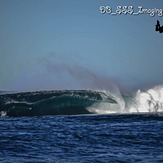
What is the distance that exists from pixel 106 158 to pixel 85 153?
131 cm

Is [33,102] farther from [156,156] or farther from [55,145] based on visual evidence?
[156,156]

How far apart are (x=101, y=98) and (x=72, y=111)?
5.86m

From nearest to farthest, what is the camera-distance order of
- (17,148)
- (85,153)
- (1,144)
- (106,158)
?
(106,158)
(85,153)
(17,148)
(1,144)

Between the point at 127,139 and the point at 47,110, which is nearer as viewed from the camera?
the point at 127,139

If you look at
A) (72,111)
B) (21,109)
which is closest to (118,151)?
(21,109)

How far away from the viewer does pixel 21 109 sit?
4931cm

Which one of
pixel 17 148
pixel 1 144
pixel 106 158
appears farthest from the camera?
pixel 1 144

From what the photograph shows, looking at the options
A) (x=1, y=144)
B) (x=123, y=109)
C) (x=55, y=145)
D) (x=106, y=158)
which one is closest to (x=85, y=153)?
(x=106, y=158)

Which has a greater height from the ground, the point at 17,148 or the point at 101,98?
the point at 101,98

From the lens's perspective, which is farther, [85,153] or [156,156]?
[85,153]

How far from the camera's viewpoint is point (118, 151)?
12.9 meters

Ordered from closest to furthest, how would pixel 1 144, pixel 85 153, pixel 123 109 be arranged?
pixel 85 153 → pixel 1 144 → pixel 123 109

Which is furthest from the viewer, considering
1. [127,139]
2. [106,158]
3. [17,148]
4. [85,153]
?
[127,139]

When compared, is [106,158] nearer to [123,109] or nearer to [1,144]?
[1,144]
